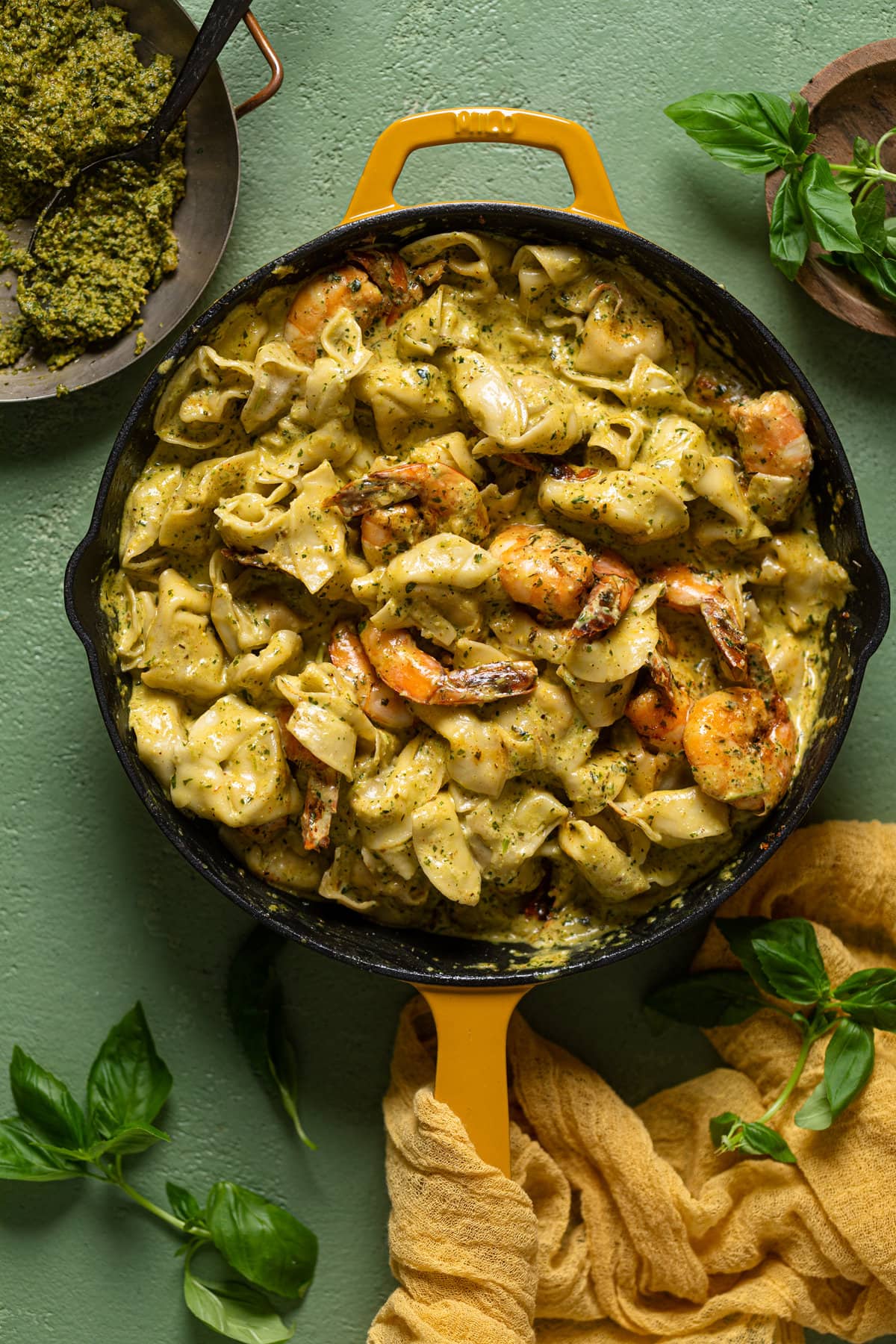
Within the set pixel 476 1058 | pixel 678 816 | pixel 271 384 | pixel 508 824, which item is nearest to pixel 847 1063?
pixel 678 816

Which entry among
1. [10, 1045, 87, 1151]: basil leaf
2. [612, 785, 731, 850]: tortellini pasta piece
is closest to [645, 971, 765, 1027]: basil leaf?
[612, 785, 731, 850]: tortellini pasta piece

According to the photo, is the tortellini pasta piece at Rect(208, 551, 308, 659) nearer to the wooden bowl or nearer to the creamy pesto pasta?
the creamy pesto pasta

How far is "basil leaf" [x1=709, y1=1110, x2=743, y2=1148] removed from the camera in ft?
9.04

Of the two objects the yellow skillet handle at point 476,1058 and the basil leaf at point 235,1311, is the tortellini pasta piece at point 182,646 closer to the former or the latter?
the yellow skillet handle at point 476,1058

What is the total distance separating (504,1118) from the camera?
2590 millimetres

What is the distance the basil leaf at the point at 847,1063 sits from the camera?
2.66 m

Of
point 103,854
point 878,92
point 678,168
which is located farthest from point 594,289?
point 103,854

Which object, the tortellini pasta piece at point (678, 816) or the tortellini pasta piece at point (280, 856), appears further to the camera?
the tortellini pasta piece at point (280, 856)

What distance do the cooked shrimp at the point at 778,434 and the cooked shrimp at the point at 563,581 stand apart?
0.42 metres

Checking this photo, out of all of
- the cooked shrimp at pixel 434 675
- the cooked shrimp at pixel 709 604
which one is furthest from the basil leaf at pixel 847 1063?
the cooked shrimp at pixel 434 675

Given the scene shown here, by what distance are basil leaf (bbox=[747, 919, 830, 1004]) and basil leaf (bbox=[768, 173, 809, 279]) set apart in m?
1.57

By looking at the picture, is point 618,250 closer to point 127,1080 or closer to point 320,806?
point 320,806

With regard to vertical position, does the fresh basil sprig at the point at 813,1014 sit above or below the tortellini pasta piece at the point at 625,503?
below

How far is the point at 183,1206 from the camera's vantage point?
2877 mm
